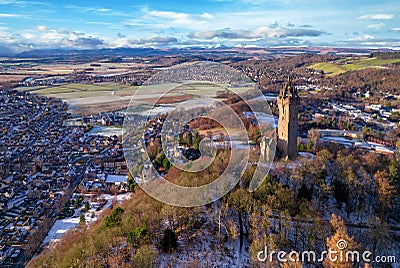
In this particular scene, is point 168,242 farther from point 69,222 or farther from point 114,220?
point 69,222

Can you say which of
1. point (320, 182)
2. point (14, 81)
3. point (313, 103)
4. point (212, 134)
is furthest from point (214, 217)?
point (14, 81)

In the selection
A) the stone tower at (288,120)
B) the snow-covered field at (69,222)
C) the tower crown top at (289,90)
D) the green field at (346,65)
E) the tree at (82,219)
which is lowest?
the snow-covered field at (69,222)

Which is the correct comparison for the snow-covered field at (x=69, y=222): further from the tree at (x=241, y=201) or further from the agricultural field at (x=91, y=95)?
the agricultural field at (x=91, y=95)

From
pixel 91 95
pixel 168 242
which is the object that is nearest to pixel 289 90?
pixel 168 242

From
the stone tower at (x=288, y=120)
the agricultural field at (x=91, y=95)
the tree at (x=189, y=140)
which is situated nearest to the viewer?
the stone tower at (x=288, y=120)

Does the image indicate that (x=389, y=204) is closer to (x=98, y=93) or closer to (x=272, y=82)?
(x=272, y=82)

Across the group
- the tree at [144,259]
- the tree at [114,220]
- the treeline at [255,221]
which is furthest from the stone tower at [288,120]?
the tree at [144,259]
